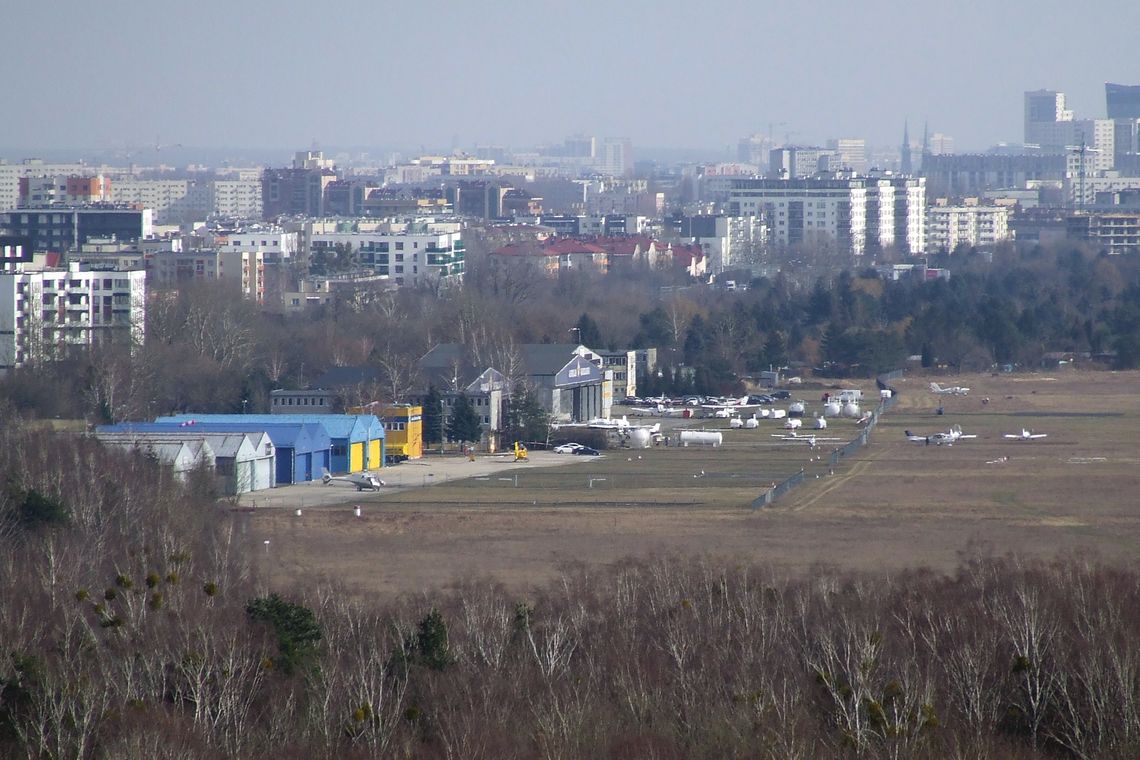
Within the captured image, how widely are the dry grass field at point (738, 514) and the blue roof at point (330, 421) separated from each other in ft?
8.05

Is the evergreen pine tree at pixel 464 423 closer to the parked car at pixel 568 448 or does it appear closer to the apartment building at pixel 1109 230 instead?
the parked car at pixel 568 448

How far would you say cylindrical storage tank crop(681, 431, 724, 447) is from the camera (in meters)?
36.0

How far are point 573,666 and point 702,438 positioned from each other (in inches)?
842

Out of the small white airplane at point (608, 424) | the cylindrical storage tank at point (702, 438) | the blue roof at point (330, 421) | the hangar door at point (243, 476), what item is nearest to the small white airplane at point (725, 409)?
the small white airplane at point (608, 424)

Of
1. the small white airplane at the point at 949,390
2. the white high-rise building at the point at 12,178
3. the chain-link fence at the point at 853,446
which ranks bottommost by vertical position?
the chain-link fence at the point at 853,446

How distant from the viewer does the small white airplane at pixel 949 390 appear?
45.5 meters

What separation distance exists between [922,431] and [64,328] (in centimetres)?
1997

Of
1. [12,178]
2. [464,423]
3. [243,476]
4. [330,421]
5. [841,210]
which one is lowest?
[243,476]

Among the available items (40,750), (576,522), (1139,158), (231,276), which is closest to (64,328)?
(231,276)

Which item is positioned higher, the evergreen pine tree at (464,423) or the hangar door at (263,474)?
the evergreen pine tree at (464,423)

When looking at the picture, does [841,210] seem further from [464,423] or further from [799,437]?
[464,423]

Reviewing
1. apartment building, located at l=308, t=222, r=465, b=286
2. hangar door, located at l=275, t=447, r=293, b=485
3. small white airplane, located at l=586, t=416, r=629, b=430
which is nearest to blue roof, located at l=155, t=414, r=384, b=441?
hangar door, located at l=275, t=447, r=293, b=485

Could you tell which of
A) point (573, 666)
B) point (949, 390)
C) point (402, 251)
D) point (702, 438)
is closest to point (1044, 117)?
point (402, 251)

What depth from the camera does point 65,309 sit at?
47750 mm
